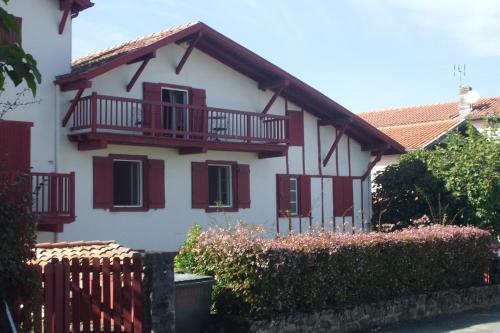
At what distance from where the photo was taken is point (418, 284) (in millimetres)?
14672

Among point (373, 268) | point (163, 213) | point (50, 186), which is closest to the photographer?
point (373, 268)

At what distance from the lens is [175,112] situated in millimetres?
19203

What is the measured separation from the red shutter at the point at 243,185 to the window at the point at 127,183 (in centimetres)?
341

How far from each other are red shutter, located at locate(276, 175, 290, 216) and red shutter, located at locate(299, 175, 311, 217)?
1.91 ft

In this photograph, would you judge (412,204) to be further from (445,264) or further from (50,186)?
(50,186)

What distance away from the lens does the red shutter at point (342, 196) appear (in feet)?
79.4

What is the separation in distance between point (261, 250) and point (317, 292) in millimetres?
1608

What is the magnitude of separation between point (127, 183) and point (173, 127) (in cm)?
192

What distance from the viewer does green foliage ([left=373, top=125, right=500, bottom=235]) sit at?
2245 cm

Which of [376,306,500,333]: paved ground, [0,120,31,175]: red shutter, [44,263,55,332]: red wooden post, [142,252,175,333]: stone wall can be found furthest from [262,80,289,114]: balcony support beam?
[44,263,55,332]: red wooden post

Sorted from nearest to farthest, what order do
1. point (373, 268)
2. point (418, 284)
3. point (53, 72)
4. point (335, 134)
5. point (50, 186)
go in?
point (373, 268), point (418, 284), point (50, 186), point (53, 72), point (335, 134)

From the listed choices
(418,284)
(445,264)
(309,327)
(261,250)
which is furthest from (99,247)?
(445,264)

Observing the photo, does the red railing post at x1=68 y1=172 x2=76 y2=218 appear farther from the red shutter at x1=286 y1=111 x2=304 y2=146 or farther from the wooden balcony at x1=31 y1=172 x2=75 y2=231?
the red shutter at x1=286 y1=111 x2=304 y2=146

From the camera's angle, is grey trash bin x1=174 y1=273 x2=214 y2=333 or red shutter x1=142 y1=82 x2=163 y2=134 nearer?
grey trash bin x1=174 y1=273 x2=214 y2=333
